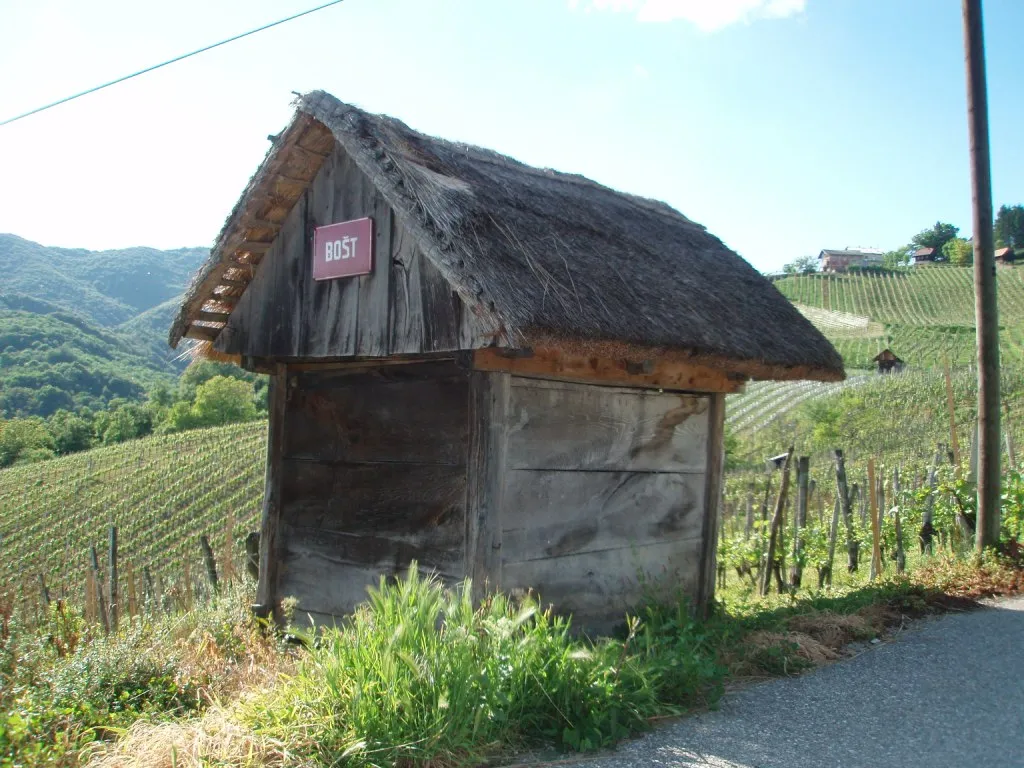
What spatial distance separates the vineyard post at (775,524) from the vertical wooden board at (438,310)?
4977 millimetres

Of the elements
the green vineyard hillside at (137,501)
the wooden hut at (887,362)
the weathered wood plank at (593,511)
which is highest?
the wooden hut at (887,362)

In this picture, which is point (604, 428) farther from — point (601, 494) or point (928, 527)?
point (928, 527)

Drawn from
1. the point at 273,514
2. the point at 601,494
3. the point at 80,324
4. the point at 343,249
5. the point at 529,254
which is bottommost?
the point at 273,514

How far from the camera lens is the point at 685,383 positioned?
6.74 metres

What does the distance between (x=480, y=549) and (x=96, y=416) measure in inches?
2546

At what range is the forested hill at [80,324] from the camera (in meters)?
70.4

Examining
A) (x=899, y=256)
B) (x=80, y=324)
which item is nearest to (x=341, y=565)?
(x=80, y=324)

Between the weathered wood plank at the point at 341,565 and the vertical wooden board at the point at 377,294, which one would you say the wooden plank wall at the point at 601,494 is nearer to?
the weathered wood plank at the point at 341,565

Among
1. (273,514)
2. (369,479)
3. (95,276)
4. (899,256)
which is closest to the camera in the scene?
(369,479)

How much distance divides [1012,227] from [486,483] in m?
93.4

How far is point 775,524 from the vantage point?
30.3ft

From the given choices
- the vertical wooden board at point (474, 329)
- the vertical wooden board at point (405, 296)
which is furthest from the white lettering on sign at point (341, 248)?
the vertical wooden board at point (474, 329)

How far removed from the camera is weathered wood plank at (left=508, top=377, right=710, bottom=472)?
5566 millimetres

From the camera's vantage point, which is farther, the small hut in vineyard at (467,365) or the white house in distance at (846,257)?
the white house in distance at (846,257)
